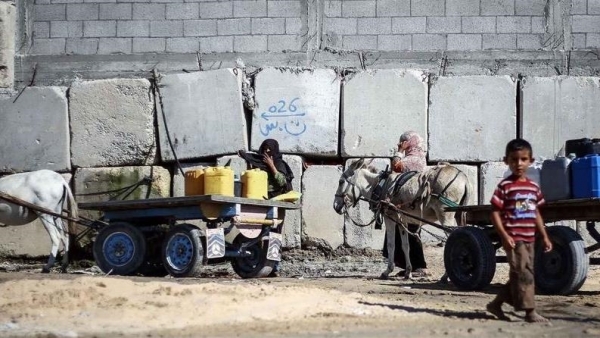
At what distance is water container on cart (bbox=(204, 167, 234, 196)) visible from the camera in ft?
36.0

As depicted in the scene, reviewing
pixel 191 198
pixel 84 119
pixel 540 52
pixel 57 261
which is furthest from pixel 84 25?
pixel 540 52

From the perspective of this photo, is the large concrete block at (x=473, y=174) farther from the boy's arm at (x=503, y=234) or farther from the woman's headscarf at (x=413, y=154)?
the boy's arm at (x=503, y=234)

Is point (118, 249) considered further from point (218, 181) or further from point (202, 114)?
point (202, 114)

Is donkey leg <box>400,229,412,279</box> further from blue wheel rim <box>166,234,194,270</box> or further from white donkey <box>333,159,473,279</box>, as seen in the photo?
blue wheel rim <box>166,234,194,270</box>

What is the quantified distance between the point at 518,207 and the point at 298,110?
6.72 m

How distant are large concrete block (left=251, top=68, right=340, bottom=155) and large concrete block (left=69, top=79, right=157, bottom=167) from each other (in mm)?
1529

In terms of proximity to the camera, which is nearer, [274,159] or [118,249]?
[118,249]

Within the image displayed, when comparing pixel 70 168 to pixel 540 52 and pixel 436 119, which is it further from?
pixel 540 52

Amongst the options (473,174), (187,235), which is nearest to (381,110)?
(473,174)

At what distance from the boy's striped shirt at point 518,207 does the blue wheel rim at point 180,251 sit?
14.8 feet

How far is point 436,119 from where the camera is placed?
13695 millimetres

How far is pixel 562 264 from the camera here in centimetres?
909

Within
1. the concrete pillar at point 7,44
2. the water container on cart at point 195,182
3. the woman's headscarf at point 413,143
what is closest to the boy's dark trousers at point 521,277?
the water container on cart at point 195,182

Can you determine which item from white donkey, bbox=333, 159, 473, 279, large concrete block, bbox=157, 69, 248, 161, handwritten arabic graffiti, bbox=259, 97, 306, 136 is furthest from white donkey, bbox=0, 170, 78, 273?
white donkey, bbox=333, 159, 473, 279
